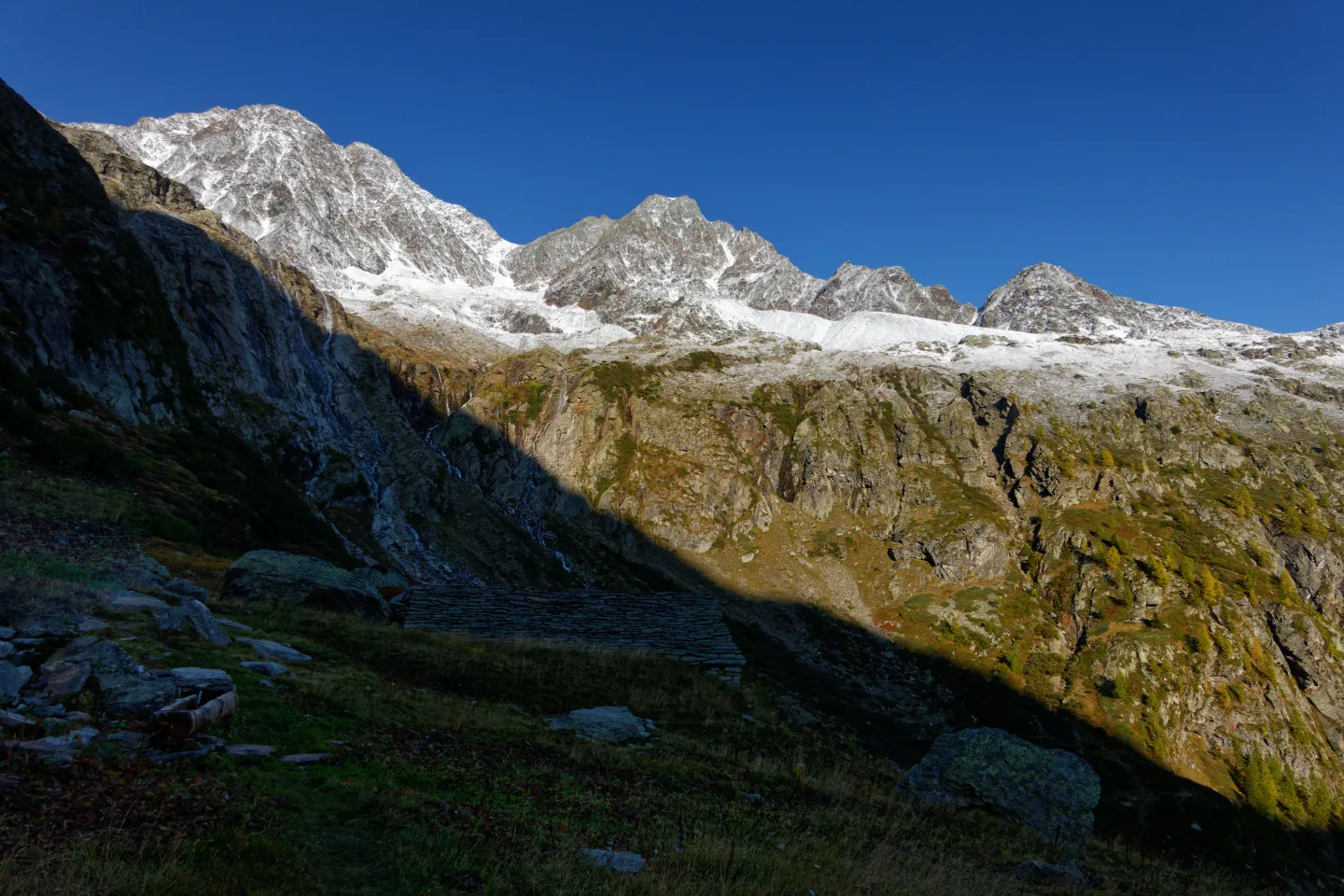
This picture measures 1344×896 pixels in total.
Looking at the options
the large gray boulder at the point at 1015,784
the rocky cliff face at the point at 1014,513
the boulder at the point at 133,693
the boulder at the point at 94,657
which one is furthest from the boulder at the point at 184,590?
the rocky cliff face at the point at 1014,513

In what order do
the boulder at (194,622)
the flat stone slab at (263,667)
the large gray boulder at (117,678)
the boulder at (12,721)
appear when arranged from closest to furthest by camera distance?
the boulder at (12,721), the large gray boulder at (117,678), the flat stone slab at (263,667), the boulder at (194,622)

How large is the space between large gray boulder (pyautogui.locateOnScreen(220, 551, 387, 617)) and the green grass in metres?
2.52

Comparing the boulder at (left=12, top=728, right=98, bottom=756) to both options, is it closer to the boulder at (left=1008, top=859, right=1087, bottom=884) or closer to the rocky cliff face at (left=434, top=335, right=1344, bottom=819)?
the boulder at (left=1008, top=859, right=1087, bottom=884)

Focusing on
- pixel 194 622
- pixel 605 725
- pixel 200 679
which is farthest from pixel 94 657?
pixel 605 725

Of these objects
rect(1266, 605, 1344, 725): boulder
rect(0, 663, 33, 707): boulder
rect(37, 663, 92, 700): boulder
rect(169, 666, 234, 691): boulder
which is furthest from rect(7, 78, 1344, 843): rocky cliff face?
rect(0, 663, 33, 707): boulder

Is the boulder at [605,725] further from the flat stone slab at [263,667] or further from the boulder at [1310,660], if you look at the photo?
the boulder at [1310,660]

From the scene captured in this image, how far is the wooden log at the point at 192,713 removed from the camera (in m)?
8.71

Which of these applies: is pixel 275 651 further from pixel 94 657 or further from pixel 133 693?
pixel 133 693

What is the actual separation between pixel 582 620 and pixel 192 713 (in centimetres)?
2448

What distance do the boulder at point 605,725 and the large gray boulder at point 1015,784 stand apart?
8.24 m

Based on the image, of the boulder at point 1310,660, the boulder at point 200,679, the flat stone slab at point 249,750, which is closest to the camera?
the flat stone slab at point 249,750

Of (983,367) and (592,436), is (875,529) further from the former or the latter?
(983,367)

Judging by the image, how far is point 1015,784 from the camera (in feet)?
61.6

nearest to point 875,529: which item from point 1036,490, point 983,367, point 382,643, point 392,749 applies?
point 1036,490
